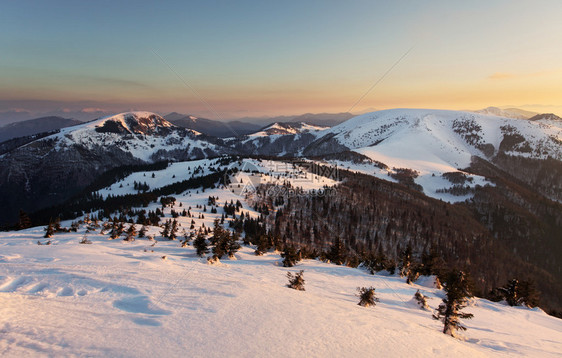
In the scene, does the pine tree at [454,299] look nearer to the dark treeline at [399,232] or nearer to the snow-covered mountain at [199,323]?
the snow-covered mountain at [199,323]

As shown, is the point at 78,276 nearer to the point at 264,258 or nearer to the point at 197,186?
the point at 264,258

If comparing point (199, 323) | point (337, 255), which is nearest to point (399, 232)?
point (337, 255)

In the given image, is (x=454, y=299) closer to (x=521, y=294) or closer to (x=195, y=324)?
(x=195, y=324)

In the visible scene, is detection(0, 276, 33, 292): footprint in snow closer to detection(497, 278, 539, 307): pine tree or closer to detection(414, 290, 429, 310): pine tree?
detection(414, 290, 429, 310): pine tree

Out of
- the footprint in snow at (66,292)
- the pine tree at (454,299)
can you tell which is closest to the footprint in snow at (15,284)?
the footprint in snow at (66,292)

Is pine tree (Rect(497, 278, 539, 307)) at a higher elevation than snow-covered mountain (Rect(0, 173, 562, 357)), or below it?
below

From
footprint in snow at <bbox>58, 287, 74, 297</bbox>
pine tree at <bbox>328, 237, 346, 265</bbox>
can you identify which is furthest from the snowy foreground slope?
pine tree at <bbox>328, 237, 346, 265</bbox>

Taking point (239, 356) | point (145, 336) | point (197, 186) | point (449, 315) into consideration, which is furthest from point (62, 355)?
point (197, 186)

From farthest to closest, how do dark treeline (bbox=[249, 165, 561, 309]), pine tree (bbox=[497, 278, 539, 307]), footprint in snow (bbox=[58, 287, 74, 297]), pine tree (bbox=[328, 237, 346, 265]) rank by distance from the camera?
dark treeline (bbox=[249, 165, 561, 309])
pine tree (bbox=[328, 237, 346, 265])
pine tree (bbox=[497, 278, 539, 307])
footprint in snow (bbox=[58, 287, 74, 297])

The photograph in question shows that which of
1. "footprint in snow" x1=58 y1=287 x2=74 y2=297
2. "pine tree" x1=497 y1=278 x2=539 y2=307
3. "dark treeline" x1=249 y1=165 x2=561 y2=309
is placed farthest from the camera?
"dark treeline" x1=249 y1=165 x2=561 y2=309

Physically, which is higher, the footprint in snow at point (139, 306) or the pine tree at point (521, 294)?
the footprint in snow at point (139, 306)

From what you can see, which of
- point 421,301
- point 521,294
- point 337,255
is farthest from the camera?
point 337,255

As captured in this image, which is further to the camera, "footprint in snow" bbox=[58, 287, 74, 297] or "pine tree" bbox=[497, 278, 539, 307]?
"pine tree" bbox=[497, 278, 539, 307]
